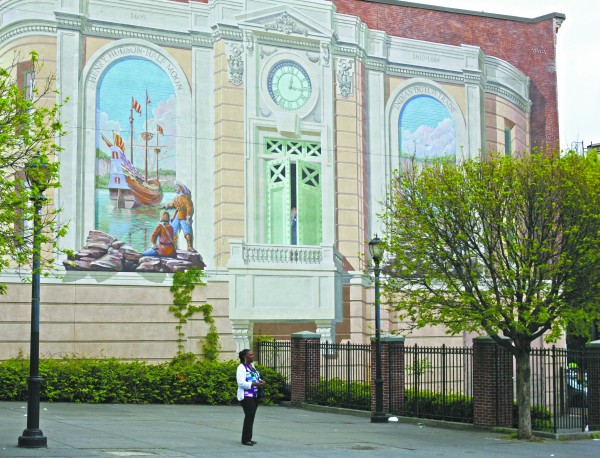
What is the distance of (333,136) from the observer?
3322 centimetres

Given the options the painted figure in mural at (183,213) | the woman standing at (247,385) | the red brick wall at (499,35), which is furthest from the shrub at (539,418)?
the red brick wall at (499,35)

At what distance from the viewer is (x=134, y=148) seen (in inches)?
1206

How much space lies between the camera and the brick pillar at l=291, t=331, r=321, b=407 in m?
28.8

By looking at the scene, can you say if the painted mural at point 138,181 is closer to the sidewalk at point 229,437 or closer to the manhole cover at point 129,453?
the sidewalk at point 229,437

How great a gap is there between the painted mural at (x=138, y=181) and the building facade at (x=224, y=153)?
0.15 feet

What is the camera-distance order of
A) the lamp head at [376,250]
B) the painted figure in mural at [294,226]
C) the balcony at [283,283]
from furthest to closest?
the painted figure in mural at [294,226] < the balcony at [283,283] < the lamp head at [376,250]

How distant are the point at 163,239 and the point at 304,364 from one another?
245 inches

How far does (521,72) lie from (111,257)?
18.9 meters

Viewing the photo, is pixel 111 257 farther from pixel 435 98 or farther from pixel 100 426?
pixel 435 98

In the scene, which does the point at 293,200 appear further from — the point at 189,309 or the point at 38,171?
the point at 38,171

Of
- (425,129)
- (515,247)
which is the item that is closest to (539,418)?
(515,247)

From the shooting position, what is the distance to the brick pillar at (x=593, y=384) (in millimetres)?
23234

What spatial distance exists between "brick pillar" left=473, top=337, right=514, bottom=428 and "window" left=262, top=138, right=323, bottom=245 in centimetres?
1072

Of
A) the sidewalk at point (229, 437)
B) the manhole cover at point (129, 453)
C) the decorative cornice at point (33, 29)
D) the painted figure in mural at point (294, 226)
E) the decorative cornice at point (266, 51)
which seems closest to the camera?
the manhole cover at point (129, 453)
